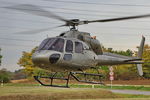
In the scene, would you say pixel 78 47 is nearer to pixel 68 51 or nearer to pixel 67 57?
pixel 68 51

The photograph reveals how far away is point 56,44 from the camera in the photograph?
56.1ft

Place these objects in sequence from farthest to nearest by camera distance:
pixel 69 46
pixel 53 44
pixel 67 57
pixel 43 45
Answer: pixel 69 46
pixel 67 57
pixel 43 45
pixel 53 44

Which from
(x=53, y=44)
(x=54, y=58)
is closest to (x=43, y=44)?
(x=53, y=44)

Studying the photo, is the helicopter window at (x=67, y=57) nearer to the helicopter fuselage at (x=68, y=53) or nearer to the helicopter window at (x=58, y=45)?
the helicopter fuselage at (x=68, y=53)

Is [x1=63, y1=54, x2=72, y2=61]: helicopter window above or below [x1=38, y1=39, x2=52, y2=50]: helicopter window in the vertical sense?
below

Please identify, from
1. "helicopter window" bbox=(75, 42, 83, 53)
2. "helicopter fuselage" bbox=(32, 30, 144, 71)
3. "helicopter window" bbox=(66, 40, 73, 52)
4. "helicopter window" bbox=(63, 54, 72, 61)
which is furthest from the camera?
"helicopter window" bbox=(75, 42, 83, 53)

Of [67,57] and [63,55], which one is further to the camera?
[67,57]

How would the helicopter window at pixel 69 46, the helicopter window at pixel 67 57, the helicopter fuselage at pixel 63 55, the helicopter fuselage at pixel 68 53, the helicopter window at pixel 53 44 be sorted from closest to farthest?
1. the helicopter fuselage at pixel 63 55
2. the helicopter fuselage at pixel 68 53
3. the helicopter window at pixel 53 44
4. the helicopter window at pixel 67 57
5. the helicopter window at pixel 69 46

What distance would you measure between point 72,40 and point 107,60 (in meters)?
3.84

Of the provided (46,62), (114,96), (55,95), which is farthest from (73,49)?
(114,96)

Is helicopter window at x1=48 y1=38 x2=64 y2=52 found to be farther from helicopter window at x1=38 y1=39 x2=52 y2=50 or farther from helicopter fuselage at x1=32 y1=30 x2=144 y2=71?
helicopter window at x1=38 y1=39 x2=52 y2=50

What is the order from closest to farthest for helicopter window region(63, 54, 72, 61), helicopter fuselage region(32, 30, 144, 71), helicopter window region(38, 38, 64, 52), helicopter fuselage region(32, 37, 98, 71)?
helicopter fuselage region(32, 37, 98, 71) → helicopter fuselage region(32, 30, 144, 71) → helicopter window region(38, 38, 64, 52) → helicopter window region(63, 54, 72, 61)

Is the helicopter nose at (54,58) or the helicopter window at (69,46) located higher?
→ the helicopter window at (69,46)

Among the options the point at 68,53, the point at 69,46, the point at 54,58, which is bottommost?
the point at 54,58
